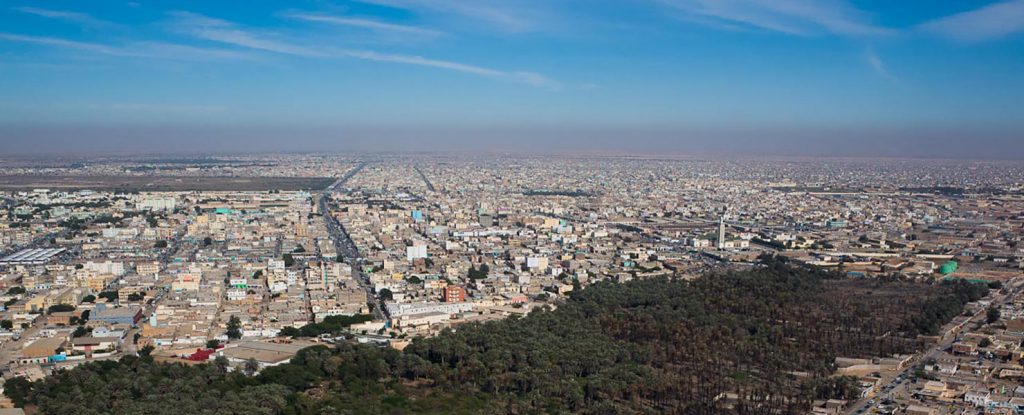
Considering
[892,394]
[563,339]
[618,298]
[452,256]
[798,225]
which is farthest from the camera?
[798,225]

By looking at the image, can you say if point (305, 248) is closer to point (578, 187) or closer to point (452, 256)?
point (452, 256)

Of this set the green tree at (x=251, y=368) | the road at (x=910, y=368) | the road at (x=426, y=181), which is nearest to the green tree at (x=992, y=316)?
the road at (x=910, y=368)

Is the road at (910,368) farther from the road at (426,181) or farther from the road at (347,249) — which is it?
the road at (426,181)

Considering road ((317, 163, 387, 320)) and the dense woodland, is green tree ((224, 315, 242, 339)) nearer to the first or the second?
the dense woodland

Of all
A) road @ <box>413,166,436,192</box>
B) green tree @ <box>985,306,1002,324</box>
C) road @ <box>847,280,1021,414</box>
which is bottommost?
road @ <box>847,280,1021,414</box>

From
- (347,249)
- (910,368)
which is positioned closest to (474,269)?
(347,249)

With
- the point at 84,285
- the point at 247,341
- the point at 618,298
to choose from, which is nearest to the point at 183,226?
the point at 84,285

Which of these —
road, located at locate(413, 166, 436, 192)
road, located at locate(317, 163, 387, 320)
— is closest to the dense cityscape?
road, located at locate(317, 163, 387, 320)
